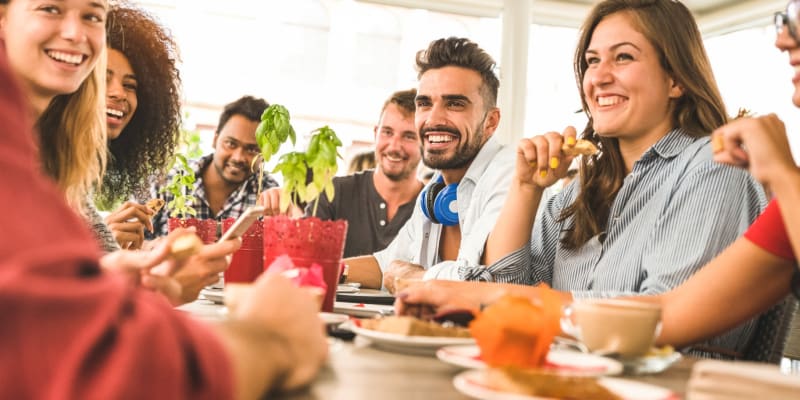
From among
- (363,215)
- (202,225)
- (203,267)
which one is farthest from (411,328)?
(363,215)

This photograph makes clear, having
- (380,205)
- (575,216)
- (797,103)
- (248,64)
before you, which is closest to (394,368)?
(797,103)

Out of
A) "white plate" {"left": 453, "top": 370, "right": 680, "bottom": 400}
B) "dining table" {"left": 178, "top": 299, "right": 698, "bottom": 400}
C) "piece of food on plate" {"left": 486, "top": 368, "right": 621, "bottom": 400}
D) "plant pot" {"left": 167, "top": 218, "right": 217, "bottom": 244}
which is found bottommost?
"dining table" {"left": 178, "top": 299, "right": 698, "bottom": 400}

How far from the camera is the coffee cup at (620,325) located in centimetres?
100

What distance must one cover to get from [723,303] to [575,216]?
72 centimetres

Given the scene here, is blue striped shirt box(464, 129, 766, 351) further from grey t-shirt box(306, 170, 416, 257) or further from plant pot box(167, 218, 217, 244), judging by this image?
grey t-shirt box(306, 170, 416, 257)

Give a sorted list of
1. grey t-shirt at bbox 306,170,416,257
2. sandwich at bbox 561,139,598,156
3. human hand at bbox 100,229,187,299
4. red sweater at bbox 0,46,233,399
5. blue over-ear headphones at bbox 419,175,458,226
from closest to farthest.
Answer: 1. red sweater at bbox 0,46,233,399
2. human hand at bbox 100,229,187,299
3. sandwich at bbox 561,139,598,156
4. blue over-ear headphones at bbox 419,175,458,226
5. grey t-shirt at bbox 306,170,416,257

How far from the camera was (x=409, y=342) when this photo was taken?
102 centimetres

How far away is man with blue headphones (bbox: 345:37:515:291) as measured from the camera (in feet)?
9.53

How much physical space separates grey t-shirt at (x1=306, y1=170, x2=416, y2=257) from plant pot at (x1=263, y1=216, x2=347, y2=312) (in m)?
3.21

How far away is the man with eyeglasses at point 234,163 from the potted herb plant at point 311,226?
3.27 metres

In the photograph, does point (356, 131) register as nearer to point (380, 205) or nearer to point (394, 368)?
point (380, 205)

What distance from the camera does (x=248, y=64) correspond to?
7453mm

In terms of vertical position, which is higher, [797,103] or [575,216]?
[797,103]

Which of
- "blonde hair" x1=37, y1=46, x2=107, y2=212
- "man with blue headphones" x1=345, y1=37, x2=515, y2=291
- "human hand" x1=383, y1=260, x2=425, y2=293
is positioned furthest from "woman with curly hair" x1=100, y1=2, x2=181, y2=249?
"human hand" x1=383, y1=260, x2=425, y2=293
